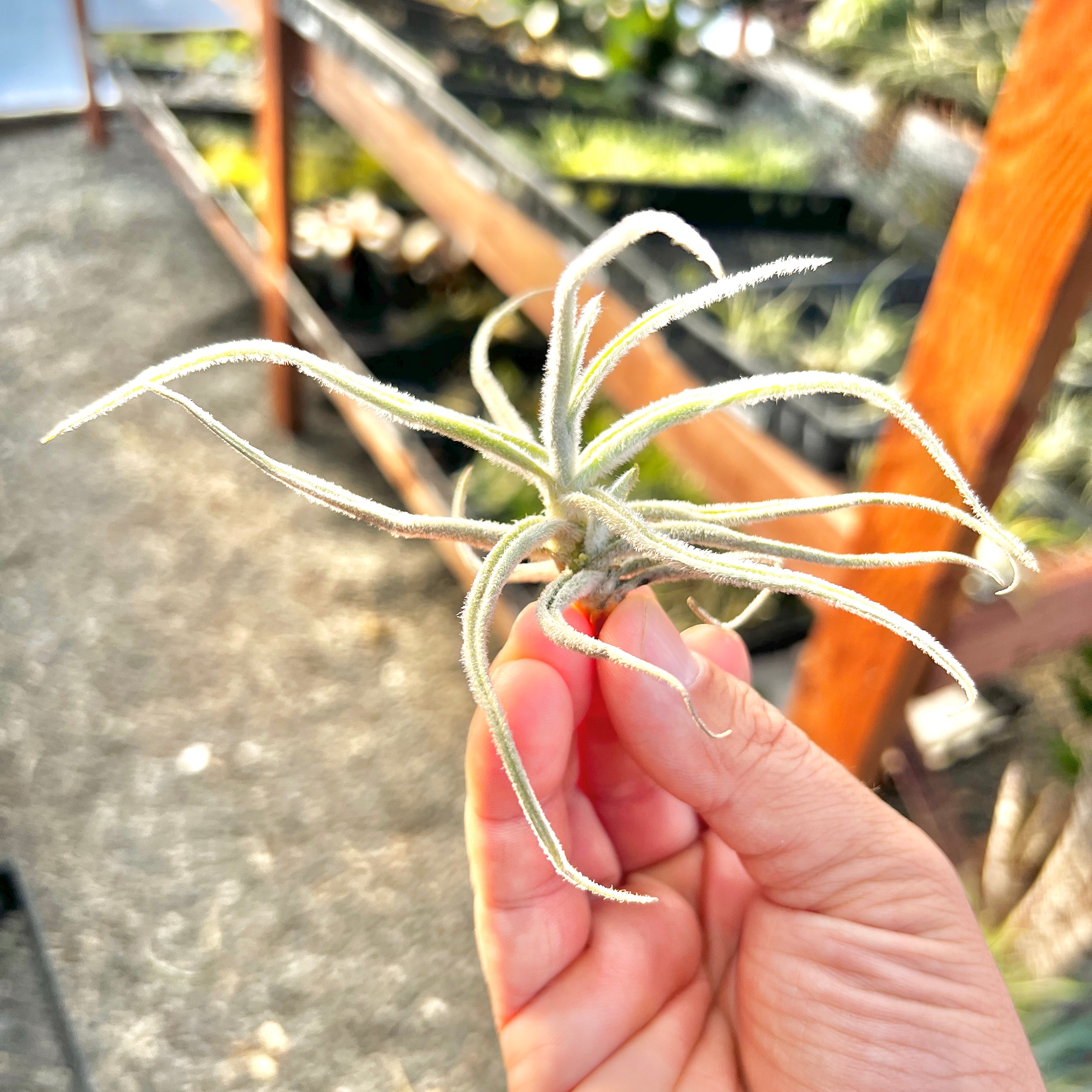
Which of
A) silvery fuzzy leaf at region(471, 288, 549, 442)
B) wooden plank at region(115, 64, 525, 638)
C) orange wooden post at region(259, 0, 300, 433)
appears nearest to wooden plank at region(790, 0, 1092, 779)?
silvery fuzzy leaf at region(471, 288, 549, 442)

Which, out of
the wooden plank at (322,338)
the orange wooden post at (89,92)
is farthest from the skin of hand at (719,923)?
the orange wooden post at (89,92)

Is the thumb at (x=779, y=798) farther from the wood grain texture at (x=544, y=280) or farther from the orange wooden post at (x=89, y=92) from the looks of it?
the orange wooden post at (x=89, y=92)

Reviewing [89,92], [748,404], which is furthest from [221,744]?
[89,92]

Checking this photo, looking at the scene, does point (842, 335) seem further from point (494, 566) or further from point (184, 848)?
point (184, 848)

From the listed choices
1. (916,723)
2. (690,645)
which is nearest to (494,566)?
(690,645)

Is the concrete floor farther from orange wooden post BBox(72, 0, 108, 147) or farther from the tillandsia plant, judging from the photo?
orange wooden post BBox(72, 0, 108, 147)

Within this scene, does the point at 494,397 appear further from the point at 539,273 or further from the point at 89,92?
the point at 89,92
